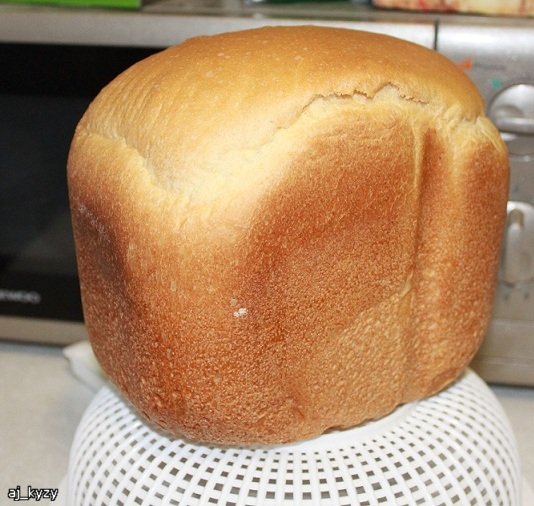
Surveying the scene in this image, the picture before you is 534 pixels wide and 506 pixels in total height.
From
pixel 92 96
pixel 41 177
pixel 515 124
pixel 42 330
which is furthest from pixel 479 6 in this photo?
pixel 42 330

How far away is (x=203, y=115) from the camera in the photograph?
1.53 ft

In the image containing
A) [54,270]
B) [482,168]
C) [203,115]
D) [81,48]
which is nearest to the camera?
[203,115]

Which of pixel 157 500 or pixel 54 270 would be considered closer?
pixel 157 500

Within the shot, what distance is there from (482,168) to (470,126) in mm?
33

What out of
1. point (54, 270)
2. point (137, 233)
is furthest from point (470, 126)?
point (54, 270)

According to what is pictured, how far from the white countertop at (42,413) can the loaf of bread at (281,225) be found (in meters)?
0.30

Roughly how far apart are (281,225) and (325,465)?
19 cm

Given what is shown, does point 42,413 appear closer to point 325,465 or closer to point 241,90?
point 325,465

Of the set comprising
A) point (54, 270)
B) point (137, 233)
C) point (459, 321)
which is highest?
point (137, 233)

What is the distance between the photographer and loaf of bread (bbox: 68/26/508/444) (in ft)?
1.53

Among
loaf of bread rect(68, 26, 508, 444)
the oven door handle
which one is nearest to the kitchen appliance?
the oven door handle

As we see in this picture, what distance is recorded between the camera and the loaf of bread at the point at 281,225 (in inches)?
18.4

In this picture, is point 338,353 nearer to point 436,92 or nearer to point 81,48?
point 436,92

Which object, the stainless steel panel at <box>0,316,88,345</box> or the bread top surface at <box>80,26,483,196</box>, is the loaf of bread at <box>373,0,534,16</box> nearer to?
the bread top surface at <box>80,26,483,196</box>
